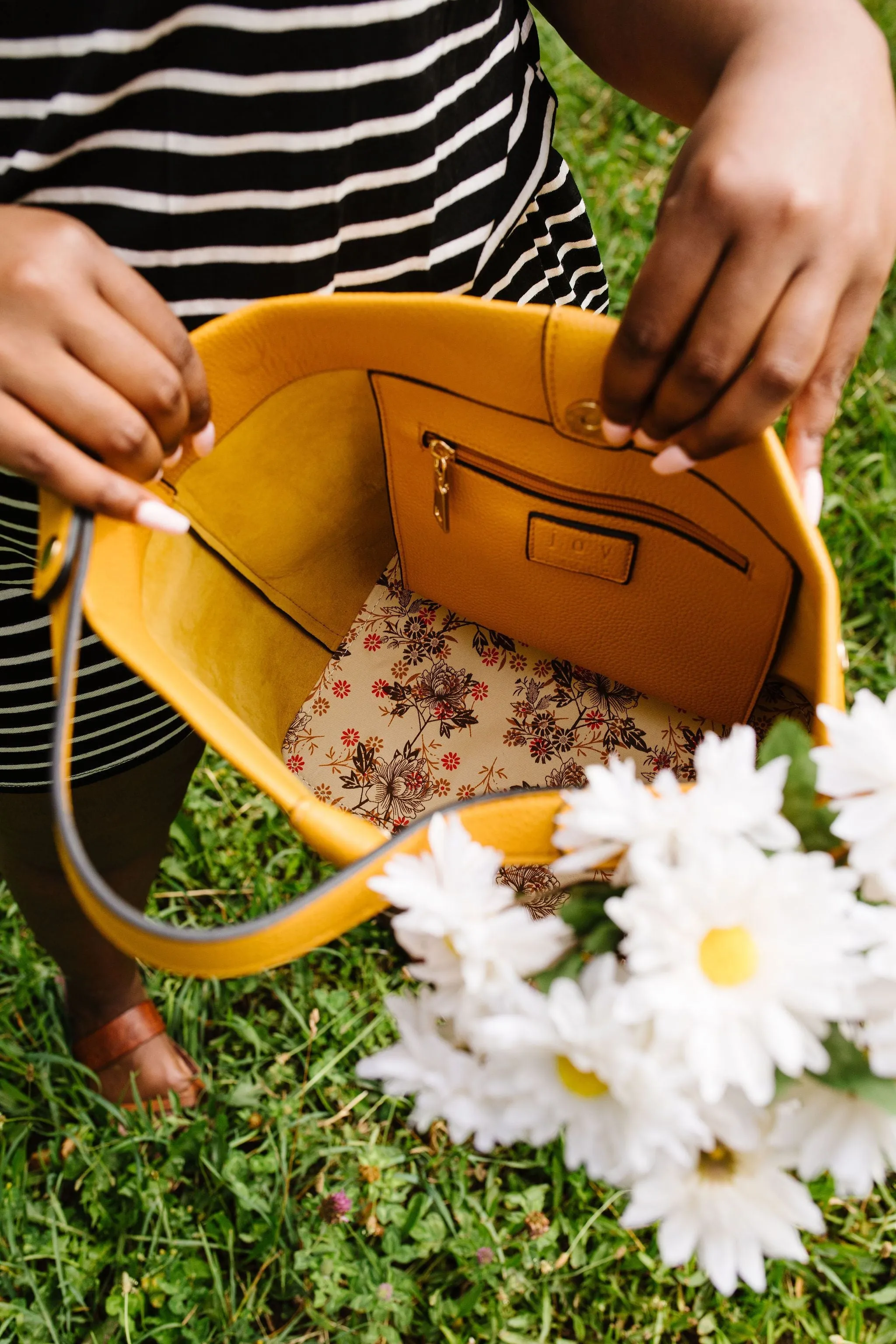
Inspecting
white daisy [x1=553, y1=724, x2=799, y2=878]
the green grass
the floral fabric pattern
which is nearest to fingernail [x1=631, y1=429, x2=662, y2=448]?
white daisy [x1=553, y1=724, x2=799, y2=878]

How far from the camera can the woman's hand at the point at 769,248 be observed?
52 cm

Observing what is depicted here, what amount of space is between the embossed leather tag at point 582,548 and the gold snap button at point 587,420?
0.09 metres

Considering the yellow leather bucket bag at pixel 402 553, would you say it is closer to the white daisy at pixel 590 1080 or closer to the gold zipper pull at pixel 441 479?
the gold zipper pull at pixel 441 479


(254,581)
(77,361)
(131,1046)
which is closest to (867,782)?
(77,361)

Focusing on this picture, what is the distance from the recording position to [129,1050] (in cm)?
126

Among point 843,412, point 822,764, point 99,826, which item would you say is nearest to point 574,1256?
point 99,826

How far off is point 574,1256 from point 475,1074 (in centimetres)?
87

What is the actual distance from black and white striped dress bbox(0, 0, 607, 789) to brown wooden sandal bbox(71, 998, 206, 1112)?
0.63m

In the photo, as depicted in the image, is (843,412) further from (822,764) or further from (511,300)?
(822,764)

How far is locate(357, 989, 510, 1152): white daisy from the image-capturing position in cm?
46

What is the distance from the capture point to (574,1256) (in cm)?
114

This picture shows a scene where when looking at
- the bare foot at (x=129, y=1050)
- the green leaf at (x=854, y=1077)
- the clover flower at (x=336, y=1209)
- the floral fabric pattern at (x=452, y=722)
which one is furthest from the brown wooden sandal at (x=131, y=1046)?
the green leaf at (x=854, y=1077)

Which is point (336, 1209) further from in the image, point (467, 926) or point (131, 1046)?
point (467, 926)

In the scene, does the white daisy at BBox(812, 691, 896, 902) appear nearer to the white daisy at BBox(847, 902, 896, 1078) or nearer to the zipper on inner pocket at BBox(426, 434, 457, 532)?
the white daisy at BBox(847, 902, 896, 1078)
